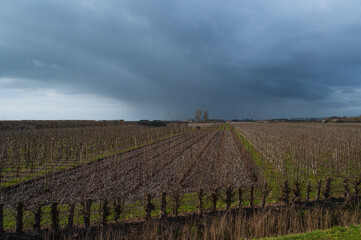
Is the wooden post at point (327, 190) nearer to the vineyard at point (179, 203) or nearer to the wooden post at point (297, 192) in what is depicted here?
the vineyard at point (179, 203)

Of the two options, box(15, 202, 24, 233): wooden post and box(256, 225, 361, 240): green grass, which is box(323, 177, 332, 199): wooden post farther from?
box(15, 202, 24, 233): wooden post

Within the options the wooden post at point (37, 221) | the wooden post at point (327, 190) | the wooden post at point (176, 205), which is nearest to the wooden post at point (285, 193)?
the wooden post at point (327, 190)

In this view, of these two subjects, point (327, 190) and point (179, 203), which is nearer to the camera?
point (179, 203)

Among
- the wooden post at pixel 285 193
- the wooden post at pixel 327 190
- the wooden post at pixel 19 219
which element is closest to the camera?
the wooden post at pixel 19 219

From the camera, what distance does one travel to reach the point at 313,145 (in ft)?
59.4

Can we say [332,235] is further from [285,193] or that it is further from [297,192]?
[297,192]

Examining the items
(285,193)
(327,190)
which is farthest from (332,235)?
(327,190)

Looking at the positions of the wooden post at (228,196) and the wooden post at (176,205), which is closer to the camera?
the wooden post at (176,205)

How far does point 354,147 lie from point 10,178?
1063 inches

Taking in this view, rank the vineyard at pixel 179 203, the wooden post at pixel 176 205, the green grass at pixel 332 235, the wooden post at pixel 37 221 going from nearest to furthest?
the green grass at pixel 332 235 < the wooden post at pixel 37 221 < the vineyard at pixel 179 203 < the wooden post at pixel 176 205

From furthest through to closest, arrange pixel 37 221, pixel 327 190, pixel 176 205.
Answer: pixel 327 190, pixel 176 205, pixel 37 221

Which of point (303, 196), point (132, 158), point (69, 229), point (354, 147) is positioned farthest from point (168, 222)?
point (354, 147)

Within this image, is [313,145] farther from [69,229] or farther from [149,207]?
[69,229]

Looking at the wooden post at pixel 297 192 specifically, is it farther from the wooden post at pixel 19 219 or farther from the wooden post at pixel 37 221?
the wooden post at pixel 19 219
